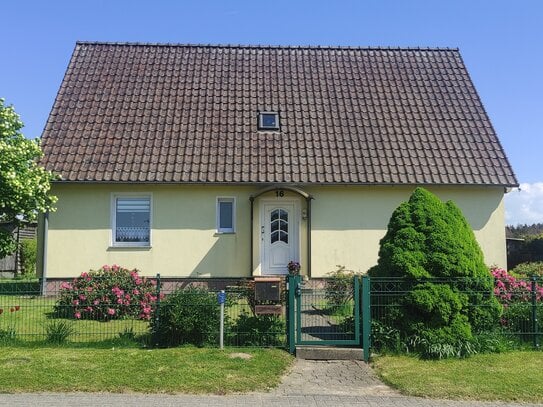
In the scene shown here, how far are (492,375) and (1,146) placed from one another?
35.4ft

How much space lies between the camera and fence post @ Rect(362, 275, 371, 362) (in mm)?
8938

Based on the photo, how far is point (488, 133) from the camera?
1697cm

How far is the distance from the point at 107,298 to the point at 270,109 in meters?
8.52

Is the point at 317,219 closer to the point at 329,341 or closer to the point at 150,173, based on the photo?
the point at 150,173

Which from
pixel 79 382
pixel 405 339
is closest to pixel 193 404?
pixel 79 382

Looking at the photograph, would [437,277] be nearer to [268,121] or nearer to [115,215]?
[268,121]

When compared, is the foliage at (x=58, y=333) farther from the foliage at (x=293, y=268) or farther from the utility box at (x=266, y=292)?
the foliage at (x=293, y=268)

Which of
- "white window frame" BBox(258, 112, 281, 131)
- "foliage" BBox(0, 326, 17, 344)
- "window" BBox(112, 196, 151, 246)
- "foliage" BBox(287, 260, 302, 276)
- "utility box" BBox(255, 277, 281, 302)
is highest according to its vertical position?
"white window frame" BBox(258, 112, 281, 131)

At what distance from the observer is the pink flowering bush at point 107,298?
1070 cm

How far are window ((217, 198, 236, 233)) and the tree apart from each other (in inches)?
169

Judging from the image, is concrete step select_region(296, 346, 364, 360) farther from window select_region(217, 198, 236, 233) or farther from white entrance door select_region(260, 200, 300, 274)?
window select_region(217, 198, 236, 233)

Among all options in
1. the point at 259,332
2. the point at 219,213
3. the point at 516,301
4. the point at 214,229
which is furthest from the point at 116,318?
the point at 516,301

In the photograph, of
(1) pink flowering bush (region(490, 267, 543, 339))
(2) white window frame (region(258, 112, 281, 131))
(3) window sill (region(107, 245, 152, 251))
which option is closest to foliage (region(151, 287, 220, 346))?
(1) pink flowering bush (region(490, 267, 543, 339))

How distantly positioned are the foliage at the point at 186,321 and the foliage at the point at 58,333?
1.47m
